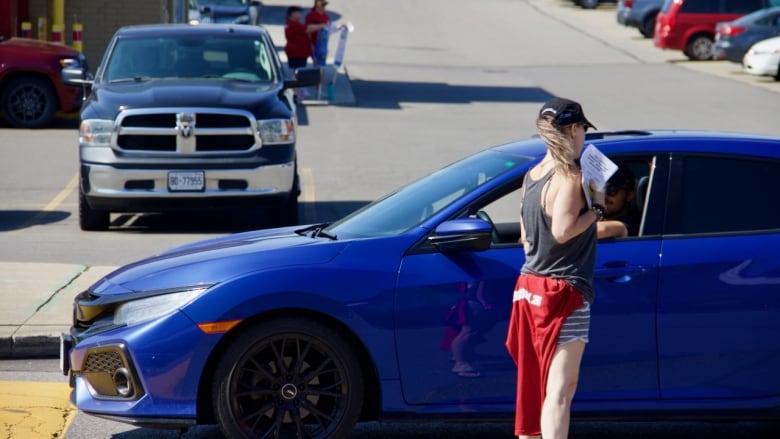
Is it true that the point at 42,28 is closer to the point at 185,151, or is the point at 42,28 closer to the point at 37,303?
the point at 185,151

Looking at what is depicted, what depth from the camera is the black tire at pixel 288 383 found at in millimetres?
5875

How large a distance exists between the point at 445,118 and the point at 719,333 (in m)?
18.6

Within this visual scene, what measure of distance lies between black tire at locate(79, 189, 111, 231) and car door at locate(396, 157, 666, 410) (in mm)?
7764

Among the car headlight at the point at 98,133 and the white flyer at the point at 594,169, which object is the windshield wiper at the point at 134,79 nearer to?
the car headlight at the point at 98,133

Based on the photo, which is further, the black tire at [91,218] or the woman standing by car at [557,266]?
the black tire at [91,218]

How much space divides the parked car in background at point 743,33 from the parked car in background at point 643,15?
9262mm

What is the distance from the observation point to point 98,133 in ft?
41.4

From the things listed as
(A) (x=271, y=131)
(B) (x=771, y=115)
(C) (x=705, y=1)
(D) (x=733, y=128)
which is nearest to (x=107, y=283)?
(A) (x=271, y=131)

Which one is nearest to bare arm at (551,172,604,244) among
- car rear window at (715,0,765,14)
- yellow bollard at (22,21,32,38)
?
→ yellow bollard at (22,21,32,38)

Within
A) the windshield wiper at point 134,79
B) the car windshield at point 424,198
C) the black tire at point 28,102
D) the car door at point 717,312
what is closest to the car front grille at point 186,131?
the windshield wiper at point 134,79

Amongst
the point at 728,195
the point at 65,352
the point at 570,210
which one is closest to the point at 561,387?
the point at 570,210

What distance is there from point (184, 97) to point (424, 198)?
6.72 meters

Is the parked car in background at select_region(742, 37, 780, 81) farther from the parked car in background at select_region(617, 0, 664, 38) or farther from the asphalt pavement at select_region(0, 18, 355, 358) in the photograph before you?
the asphalt pavement at select_region(0, 18, 355, 358)

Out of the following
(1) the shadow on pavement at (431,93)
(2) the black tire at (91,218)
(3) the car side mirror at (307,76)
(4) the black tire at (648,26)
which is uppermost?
(3) the car side mirror at (307,76)
